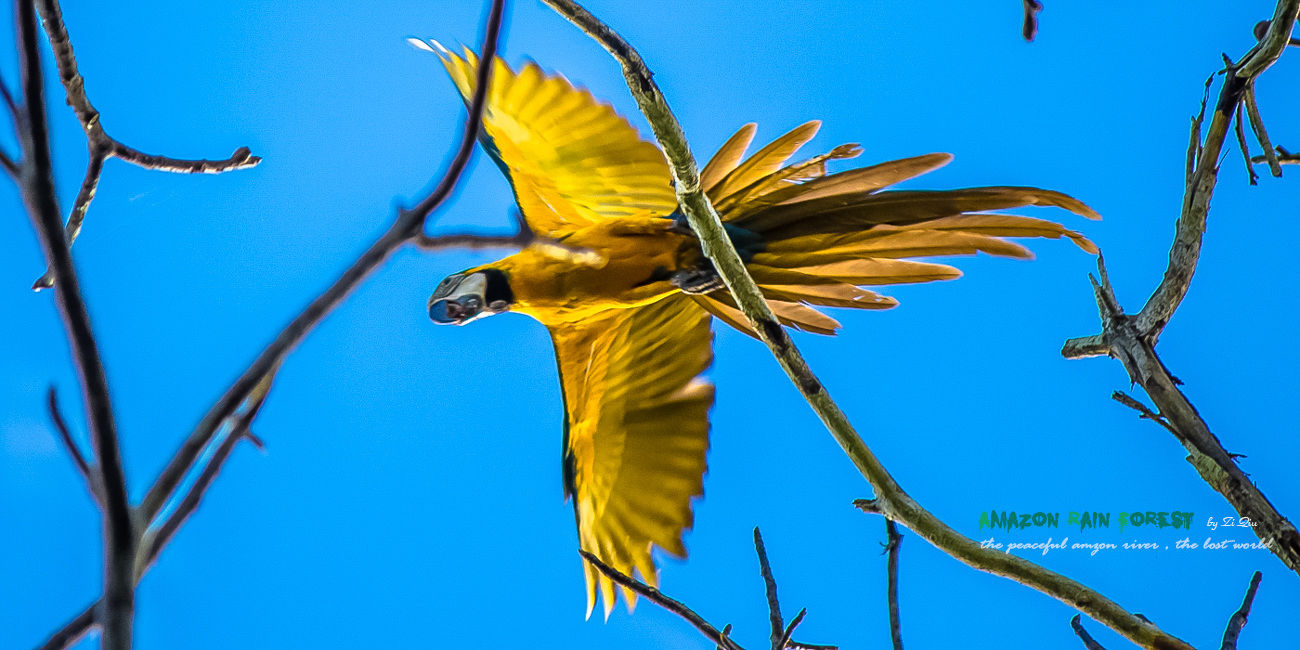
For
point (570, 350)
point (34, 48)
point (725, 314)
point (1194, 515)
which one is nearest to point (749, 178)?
point (725, 314)

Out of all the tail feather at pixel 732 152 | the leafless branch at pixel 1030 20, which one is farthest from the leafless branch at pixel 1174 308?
the tail feather at pixel 732 152

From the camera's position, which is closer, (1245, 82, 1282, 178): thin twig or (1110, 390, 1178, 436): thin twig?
(1110, 390, 1178, 436): thin twig

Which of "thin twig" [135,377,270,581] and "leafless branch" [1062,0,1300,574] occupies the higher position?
"leafless branch" [1062,0,1300,574]

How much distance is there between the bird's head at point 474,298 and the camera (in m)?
1.12

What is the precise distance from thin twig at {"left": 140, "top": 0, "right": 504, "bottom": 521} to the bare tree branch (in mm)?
312

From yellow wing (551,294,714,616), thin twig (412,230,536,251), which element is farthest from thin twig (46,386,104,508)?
yellow wing (551,294,714,616)

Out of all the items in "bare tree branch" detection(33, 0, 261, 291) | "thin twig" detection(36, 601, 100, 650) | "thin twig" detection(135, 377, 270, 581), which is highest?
"bare tree branch" detection(33, 0, 261, 291)

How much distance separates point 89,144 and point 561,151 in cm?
67

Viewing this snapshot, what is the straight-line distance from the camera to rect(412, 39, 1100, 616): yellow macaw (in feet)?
3.22

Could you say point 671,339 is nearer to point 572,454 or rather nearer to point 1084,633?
point 572,454

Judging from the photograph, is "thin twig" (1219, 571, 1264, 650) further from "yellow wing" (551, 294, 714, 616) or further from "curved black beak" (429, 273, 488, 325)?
"curved black beak" (429, 273, 488, 325)

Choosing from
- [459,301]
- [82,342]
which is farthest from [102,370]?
[459,301]

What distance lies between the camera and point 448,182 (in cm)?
31

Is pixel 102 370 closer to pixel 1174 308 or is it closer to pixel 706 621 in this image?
pixel 706 621
